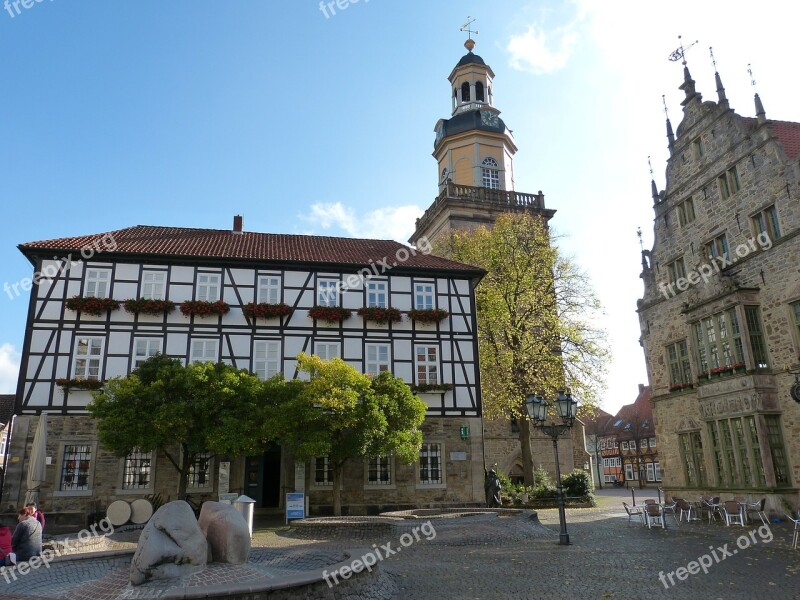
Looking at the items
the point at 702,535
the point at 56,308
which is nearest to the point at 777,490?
the point at 702,535

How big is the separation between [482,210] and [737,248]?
62.1 feet

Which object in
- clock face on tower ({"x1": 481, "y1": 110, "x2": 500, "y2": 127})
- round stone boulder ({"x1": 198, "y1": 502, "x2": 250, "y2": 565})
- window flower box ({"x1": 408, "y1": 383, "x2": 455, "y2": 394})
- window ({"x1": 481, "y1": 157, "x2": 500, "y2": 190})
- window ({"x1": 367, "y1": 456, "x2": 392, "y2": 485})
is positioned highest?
clock face on tower ({"x1": 481, "y1": 110, "x2": 500, "y2": 127})

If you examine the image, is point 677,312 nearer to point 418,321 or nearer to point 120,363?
point 418,321

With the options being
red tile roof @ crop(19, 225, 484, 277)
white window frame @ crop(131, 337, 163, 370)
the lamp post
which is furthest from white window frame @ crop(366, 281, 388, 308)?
the lamp post

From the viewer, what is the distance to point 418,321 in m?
25.4

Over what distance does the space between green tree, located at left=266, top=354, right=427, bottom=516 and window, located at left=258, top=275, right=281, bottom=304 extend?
14.6 feet

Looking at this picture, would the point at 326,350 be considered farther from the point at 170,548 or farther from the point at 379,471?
the point at 170,548

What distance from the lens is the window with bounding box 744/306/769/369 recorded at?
20531 millimetres

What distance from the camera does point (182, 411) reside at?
19.4 meters

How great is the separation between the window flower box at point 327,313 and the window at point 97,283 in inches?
298

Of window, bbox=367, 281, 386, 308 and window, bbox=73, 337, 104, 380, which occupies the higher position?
window, bbox=367, 281, 386, 308

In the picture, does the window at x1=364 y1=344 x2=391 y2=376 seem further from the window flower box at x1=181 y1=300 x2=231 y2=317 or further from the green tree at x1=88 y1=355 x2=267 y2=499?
the window flower box at x1=181 y1=300 x2=231 y2=317

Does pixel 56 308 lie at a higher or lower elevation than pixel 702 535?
higher

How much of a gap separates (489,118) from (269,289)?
77.7 feet
